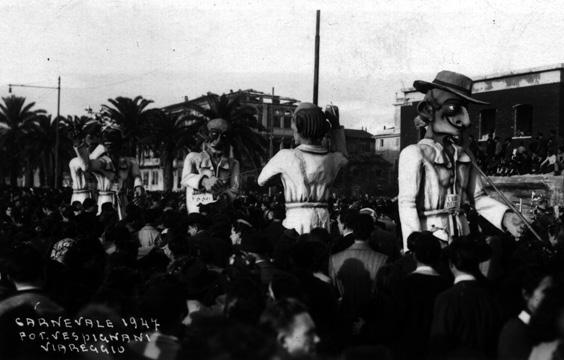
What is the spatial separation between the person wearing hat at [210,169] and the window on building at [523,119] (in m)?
27.6

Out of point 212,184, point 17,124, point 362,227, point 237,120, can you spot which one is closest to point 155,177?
point 17,124

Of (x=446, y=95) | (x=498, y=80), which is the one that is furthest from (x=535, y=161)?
(x=446, y=95)

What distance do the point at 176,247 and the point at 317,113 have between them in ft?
6.79

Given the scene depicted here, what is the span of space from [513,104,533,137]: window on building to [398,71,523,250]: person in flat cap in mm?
29996

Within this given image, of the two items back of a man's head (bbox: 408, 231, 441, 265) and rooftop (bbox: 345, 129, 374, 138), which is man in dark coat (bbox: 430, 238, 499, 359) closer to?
back of a man's head (bbox: 408, 231, 441, 265)

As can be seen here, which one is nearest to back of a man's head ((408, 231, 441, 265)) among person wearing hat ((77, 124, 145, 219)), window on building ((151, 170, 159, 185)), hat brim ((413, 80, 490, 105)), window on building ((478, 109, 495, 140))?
hat brim ((413, 80, 490, 105))

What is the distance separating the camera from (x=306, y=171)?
6.41 meters

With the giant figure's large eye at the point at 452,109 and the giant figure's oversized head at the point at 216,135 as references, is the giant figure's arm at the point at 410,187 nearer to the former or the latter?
the giant figure's large eye at the point at 452,109

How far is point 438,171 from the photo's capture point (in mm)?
5801

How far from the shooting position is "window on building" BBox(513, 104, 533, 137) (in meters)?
34.1

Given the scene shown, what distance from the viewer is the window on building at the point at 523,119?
3412cm

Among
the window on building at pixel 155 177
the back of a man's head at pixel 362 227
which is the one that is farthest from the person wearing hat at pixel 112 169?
the window on building at pixel 155 177

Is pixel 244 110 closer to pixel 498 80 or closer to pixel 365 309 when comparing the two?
pixel 498 80

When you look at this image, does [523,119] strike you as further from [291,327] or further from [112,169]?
[291,327]
